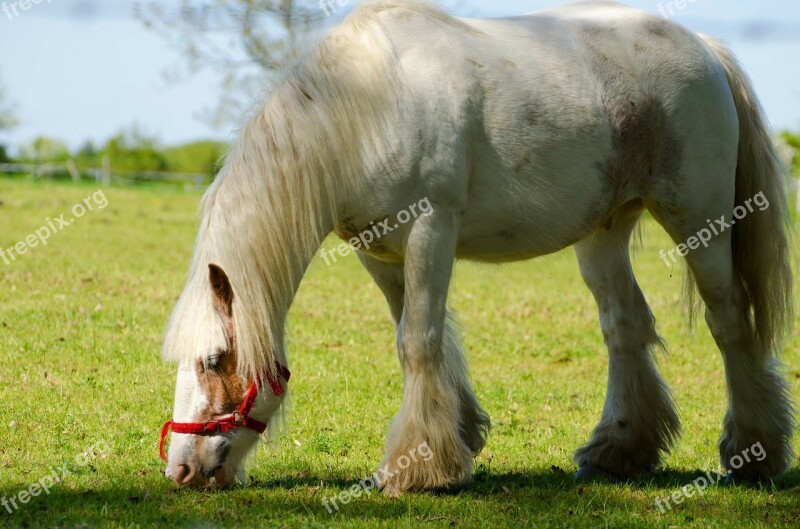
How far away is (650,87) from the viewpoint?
217 inches

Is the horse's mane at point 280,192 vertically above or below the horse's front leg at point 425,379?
above

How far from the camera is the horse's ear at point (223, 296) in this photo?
448cm

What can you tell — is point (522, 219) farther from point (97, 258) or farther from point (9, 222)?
point (9, 222)

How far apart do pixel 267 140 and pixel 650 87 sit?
7.14 feet

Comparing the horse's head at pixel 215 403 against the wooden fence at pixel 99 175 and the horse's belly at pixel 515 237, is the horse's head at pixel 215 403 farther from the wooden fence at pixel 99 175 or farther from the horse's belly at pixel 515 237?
the wooden fence at pixel 99 175

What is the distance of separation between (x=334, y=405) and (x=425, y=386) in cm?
255

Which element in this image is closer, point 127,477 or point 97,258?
point 127,477

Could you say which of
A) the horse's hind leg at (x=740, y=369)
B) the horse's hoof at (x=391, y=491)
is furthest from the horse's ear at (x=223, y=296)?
the horse's hind leg at (x=740, y=369)

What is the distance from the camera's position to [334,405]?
7.32 meters

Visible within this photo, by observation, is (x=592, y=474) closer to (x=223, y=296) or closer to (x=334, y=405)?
(x=334, y=405)

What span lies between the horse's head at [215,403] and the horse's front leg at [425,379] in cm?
65

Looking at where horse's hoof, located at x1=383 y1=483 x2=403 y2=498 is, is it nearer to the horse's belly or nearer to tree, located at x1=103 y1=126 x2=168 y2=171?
the horse's belly

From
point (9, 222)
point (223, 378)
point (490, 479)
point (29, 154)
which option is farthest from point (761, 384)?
point (29, 154)

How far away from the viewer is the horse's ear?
4.48 meters
